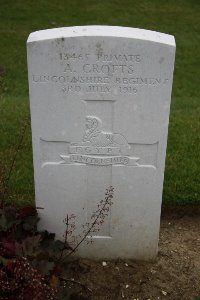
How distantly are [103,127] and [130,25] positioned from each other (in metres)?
9.40

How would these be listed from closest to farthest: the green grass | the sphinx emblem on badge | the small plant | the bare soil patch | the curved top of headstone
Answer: the small plant → the curved top of headstone → the sphinx emblem on badge → the bare soil patch → the green grass

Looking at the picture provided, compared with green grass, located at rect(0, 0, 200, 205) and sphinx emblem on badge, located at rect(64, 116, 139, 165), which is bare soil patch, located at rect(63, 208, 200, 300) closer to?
green grass, located at rect(0, 0, 200, 205)

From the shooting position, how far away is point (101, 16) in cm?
1235

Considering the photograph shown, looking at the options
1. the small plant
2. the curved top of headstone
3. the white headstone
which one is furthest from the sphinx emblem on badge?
the curved top of headstone

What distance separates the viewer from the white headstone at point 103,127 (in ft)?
9.02

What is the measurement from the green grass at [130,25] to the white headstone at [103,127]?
434 mm

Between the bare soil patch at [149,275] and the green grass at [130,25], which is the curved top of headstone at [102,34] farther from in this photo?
the bare soil patch at [149,275]

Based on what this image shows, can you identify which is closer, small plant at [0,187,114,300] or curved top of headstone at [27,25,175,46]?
small plant at [0,187,114,300]

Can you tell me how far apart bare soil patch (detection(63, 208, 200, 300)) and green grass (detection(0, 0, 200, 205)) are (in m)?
0.51

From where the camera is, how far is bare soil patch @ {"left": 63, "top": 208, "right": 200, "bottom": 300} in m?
3.13

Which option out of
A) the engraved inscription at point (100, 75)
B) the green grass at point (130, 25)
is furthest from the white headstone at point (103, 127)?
the green grass at point (130, 25)

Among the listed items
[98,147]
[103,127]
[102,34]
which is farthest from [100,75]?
[98,147]

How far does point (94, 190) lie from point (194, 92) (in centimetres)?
521

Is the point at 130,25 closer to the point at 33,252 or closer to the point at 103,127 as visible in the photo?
the point at 103,127
